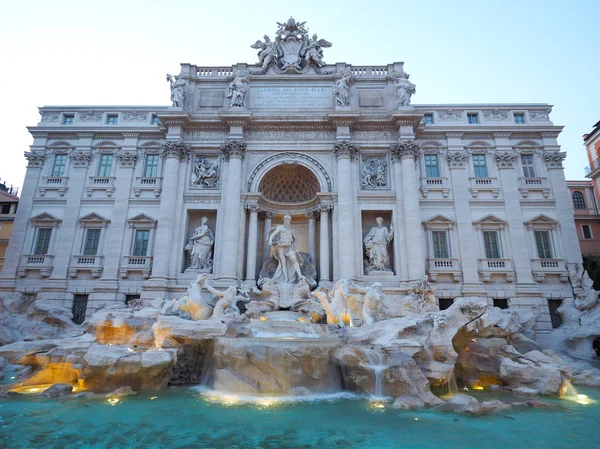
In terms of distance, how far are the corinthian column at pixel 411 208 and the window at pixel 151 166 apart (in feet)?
45.6

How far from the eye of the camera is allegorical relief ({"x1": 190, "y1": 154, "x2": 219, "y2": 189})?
770 inches

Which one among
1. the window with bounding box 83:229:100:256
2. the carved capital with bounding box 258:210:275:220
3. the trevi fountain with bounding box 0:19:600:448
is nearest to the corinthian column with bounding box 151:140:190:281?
the trevi fountain with bounding box 0:19:600:448

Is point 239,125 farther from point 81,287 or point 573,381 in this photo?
point 573,381

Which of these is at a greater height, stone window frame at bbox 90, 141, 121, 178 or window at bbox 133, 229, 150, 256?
stone window frame at bbox 90, 141, 121, 178

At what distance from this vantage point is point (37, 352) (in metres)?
10.5

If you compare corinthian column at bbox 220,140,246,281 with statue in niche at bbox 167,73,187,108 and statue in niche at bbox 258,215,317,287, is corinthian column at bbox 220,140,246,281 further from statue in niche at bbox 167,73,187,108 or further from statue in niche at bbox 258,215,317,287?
statue in niche at bbox 167,73,187,108

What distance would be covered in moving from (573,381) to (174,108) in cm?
2189

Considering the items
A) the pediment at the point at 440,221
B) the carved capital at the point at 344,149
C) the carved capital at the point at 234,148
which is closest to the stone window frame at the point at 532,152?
the pediment at the point at 440,221

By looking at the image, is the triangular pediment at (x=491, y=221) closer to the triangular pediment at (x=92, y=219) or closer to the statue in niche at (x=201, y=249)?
the statue in niche at (x=201, y=249)

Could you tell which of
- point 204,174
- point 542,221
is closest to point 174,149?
point 204,174

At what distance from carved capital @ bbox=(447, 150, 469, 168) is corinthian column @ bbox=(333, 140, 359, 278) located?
5.64 m

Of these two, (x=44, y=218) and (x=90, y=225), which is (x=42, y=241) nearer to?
(x=44, y=218)

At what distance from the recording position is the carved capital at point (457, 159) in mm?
20047

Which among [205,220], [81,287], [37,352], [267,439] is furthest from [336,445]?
[81,287]
